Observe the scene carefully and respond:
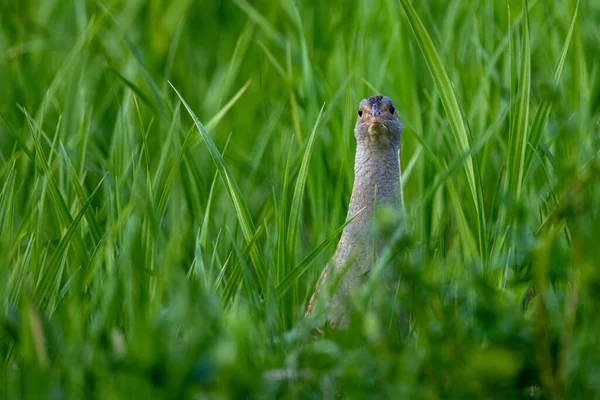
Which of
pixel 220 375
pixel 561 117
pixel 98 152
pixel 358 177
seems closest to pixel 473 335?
pixel 220 375

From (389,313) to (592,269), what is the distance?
2.06 ft

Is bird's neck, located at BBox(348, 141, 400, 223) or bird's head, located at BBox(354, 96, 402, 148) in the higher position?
bird's head, located at BBox(354, 96, 402, 148)

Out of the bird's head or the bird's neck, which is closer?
the bird's neck

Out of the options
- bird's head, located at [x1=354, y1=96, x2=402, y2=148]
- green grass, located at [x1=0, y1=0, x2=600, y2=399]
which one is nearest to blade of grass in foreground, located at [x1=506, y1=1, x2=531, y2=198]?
green grass, located at [x1=0, y1=0, x2=600, y2=399]

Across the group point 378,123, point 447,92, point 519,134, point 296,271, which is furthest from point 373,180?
point 296,271

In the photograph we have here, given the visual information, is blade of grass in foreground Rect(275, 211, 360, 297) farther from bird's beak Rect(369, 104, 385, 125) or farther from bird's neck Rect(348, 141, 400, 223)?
bird's beak Rect(369, 104, 385, 125)

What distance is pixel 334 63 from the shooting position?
3.79 meters

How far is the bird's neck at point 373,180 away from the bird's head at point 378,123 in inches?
1.1

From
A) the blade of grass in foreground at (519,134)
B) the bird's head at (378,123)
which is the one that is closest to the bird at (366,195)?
the bird's head at (378,123)

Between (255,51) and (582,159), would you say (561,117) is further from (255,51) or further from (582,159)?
(255,51)

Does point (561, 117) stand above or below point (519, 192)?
above

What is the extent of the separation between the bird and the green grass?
0.08 m

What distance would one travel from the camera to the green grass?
70.5 inches

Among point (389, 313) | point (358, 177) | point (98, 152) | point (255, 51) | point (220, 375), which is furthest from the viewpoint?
point (255, 51)
